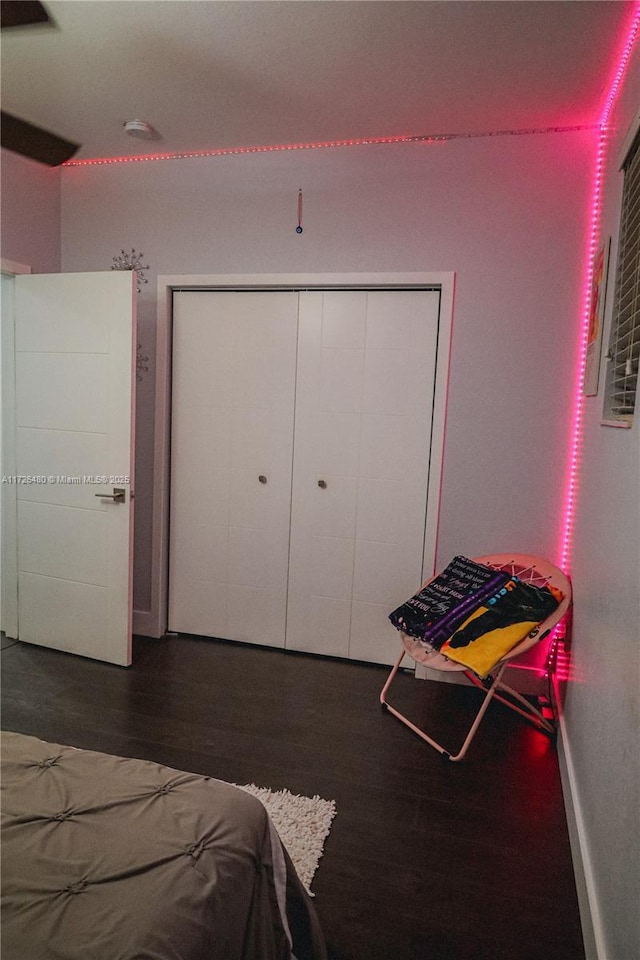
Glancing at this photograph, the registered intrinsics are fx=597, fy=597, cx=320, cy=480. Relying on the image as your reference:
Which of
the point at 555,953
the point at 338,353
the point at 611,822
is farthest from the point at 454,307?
the point at 555,953

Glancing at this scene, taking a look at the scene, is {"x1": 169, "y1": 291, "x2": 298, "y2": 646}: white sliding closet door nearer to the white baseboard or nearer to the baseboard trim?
the white baseboard

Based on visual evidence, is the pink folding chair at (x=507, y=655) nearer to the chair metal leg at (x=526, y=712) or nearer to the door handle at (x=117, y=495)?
the chair metal leg at (x=526, y=712)

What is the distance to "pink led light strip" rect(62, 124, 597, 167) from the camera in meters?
2.76

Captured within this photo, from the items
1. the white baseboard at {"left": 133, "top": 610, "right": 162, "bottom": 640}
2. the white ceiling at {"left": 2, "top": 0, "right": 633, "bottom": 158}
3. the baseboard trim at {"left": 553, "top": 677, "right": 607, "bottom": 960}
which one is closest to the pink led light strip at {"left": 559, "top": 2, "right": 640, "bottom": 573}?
the white ceiling at {"left": 2, "top": 0, "right": 633, "bottom": 158}

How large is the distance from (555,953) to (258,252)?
3.10m

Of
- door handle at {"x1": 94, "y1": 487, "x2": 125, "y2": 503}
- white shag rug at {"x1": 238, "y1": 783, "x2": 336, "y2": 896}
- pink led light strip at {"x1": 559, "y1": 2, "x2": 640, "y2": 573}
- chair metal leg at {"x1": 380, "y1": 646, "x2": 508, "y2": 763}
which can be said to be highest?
pink led light strip at {"x1": 559, "y1": 2, "x2": 640, "y2": 573}

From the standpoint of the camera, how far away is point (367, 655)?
329cm

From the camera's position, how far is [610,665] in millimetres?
1614

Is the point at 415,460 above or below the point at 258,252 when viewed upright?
below

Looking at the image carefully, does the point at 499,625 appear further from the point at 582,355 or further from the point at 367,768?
the point at 582,355

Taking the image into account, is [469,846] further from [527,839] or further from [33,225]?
[33,225]

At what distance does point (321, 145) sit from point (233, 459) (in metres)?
→ 1.70

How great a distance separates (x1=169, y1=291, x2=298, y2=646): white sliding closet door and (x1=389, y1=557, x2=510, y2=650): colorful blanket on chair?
91 cm

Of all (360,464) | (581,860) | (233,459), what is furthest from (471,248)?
(581,860)
